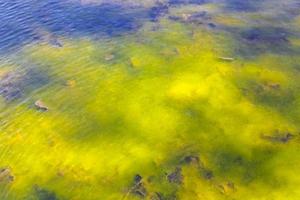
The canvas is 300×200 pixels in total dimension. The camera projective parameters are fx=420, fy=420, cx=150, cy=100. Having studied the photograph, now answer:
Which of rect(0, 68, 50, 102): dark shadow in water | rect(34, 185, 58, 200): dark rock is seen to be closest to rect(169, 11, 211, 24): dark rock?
rect(0, 68, 50, 102): dark shadow in water

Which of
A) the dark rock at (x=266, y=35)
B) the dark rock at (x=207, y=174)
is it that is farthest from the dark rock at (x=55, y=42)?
the dark rock at (x=207, y=174)

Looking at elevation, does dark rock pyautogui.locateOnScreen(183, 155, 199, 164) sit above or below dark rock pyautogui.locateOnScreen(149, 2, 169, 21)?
below

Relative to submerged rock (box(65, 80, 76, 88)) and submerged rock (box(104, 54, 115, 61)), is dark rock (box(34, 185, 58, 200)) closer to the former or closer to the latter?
submerged rock (box(65, 80, 76, 88))

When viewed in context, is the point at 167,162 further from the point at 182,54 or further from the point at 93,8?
the point at 93,8

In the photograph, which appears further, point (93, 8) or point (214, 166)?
point (93, 8)

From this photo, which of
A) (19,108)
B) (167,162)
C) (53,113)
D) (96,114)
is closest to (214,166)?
(167,162)
